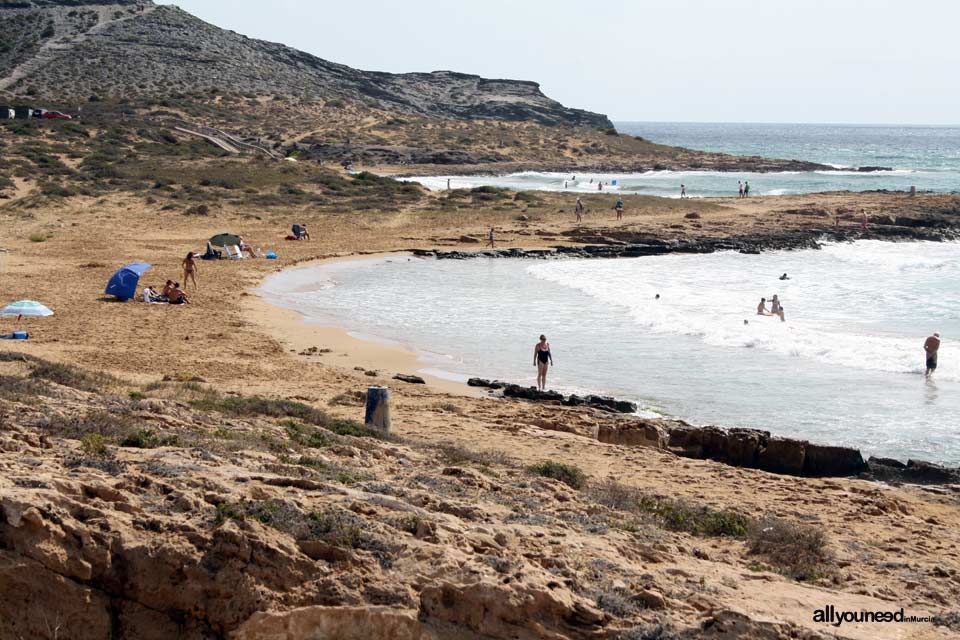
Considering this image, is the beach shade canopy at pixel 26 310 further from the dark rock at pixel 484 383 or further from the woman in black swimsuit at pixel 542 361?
the woman in black swimsuit at pixel 542 361

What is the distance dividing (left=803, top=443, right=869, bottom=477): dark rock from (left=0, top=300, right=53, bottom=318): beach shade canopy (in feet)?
46.3

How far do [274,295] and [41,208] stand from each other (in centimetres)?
1611

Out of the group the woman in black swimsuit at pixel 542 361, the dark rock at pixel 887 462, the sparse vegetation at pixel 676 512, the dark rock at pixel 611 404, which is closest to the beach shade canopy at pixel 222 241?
the woman in black swimsuit at pixel 542 361

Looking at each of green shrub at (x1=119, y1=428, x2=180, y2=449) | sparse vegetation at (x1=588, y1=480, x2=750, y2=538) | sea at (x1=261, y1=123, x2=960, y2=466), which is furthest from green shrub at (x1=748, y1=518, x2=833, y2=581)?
sea at (x1=261, y1=123, x2=960, y2=466)

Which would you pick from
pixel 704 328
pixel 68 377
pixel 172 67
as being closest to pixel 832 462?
pixel 68 377

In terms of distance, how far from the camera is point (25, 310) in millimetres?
19266

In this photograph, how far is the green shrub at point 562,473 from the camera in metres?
10.8

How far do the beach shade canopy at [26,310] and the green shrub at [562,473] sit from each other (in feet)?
40.3

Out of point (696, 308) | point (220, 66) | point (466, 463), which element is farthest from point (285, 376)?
point (220, 66)

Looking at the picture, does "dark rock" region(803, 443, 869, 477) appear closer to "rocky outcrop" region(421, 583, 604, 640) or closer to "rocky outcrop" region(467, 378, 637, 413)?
"rocky outcrop" region(467, 378, 637, 413)

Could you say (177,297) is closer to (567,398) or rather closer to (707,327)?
(567,398)

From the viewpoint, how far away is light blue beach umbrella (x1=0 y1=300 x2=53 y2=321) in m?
19.1

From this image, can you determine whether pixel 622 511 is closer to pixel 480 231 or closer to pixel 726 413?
pixel 726 413

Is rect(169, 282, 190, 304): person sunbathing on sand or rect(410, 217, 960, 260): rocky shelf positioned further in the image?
rect(410, 217, 960, 260): rocky shelf
